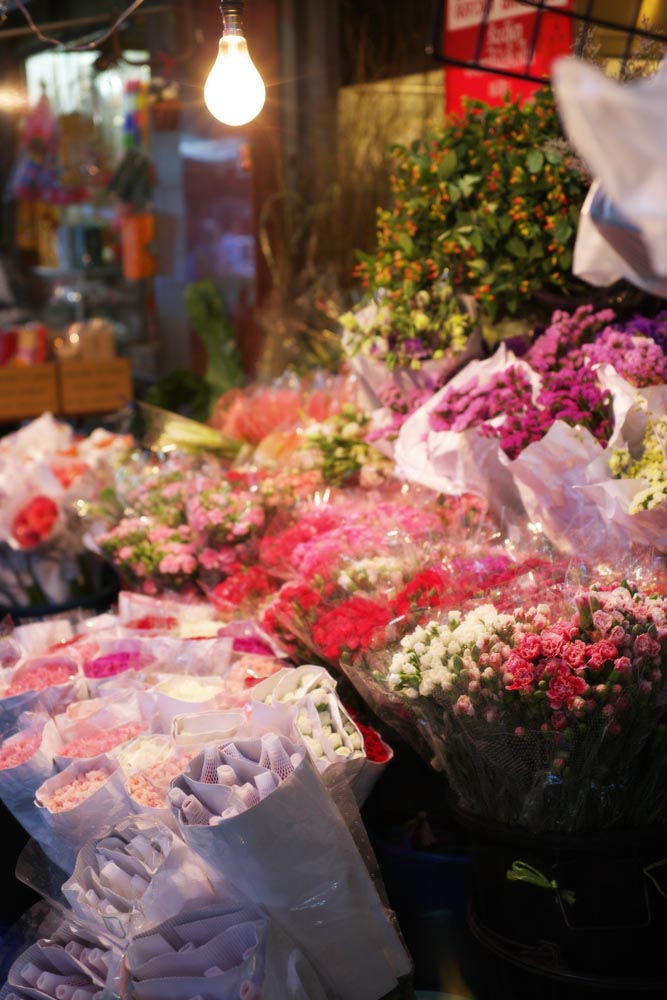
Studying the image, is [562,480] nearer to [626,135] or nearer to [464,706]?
[464,706]

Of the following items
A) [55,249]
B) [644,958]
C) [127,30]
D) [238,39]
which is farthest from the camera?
[55,249]

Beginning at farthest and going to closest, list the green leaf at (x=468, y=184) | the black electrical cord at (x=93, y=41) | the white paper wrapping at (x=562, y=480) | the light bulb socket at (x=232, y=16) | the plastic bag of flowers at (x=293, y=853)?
the green leaf at (x=468, y=184)
the black electrical cord at (x=93, y=41)
the white paper wrapping at (x=562, y=480)
the light bulb socket at (x=232, y=16)
the plastic bag of flowers at (x=293, y=853)

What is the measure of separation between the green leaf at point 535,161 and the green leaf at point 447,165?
259mm

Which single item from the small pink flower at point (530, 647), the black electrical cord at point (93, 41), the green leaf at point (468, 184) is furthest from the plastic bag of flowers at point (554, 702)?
the black electrical cord at point (93, 41)

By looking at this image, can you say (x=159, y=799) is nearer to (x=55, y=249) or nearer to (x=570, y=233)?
(x=570, y=233)

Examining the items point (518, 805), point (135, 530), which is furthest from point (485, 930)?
point (135, 530)

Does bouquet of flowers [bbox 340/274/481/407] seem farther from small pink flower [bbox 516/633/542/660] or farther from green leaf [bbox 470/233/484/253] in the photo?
small pink flower [bbox 516/633/542/660]

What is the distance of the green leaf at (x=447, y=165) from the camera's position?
313cm

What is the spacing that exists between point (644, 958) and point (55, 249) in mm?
6073

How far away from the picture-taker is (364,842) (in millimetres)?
1964

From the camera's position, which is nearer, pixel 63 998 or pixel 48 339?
pixel 63 998

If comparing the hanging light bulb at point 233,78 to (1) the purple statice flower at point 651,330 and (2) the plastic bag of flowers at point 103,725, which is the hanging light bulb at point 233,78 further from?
(2) the plastic bag of flowers at point 103,725

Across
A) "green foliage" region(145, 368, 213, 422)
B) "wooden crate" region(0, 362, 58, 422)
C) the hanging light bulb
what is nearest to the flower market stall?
the hanging light bulb

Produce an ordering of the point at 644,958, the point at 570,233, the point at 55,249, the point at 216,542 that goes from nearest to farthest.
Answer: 1. the point at 644,958
2. the point at 570,233
3. the point at 216,542
4. the point at 55,249
